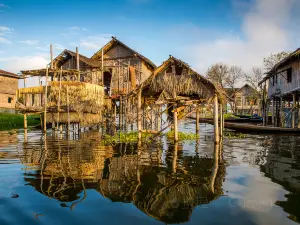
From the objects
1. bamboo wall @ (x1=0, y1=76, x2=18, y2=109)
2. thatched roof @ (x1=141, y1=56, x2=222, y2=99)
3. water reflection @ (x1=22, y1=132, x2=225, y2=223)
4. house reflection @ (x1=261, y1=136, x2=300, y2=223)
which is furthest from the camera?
bamboo wall @ (x1=0, y1=76, x2=18, y2=109)

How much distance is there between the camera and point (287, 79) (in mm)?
19562

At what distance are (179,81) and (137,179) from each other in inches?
293

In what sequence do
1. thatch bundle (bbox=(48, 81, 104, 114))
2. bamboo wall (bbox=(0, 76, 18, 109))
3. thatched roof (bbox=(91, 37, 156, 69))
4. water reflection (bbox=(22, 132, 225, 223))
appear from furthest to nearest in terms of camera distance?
bamboo wall (bbox=(0, 76, 18, 109))
thatched roof (bbox=(91, 37, 156, 69))
thatch bundle (bbox=(48, 81, 104, 114))
water reflection (bbox=(22, 132, 225, 223))

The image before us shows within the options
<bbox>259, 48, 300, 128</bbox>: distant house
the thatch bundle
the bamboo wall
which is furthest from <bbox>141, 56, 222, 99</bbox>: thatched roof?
the bamboo wall

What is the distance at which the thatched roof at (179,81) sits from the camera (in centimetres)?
1217

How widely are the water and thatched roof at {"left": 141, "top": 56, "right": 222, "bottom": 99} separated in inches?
182

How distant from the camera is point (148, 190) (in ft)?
16.8

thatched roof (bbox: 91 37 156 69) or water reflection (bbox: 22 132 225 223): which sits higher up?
thatched roof (bbox: 91 37 156 69)

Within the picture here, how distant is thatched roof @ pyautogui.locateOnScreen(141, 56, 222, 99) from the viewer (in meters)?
12.2

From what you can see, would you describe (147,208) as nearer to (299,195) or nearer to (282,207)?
(282,207)

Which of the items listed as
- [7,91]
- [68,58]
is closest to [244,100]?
[68,58]

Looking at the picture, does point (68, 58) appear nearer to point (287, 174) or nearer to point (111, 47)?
point (111, 47)

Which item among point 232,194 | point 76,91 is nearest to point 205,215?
point 232,194

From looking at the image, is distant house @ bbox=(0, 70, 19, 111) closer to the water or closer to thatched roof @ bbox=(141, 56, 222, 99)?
thatched roof @ bbox=(141, 56, 222, 99)
